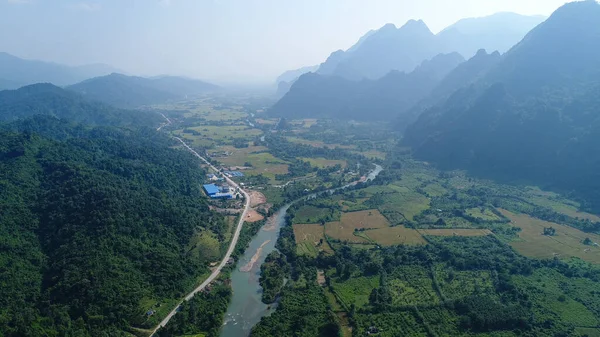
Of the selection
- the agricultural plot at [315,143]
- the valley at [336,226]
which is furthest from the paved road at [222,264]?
the agricultural plot at [315,143]

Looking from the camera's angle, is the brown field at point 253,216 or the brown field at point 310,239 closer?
the brown field at point 310,239

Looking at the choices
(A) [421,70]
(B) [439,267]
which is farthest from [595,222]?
(A) [421,70]

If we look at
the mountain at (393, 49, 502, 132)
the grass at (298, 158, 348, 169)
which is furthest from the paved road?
the mountain at (393, 49, 502, 132)

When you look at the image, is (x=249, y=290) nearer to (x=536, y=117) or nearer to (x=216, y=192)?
(x=216, y=192)

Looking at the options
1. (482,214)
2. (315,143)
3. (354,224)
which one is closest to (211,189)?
(354,224)

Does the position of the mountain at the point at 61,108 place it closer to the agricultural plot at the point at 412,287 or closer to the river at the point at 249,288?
the river at the point at 249,288

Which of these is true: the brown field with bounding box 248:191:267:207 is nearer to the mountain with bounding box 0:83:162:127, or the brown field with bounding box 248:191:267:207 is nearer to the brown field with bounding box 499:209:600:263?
the brown field with bounding box 499:209:600:263
